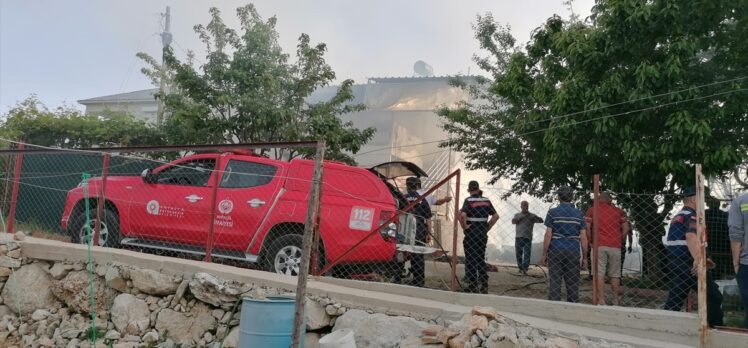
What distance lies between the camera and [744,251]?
5.11 meters

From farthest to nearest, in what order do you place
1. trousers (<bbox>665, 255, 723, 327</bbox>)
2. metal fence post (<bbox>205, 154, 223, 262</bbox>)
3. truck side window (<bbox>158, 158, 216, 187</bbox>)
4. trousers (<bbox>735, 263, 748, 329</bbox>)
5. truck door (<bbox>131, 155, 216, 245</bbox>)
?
truck side window (<bbox>158, 158, 216, 187</bbox>)
truck door (<bbox>131, 155, 216, 245</bbox>)
metal fence post (<bbox>205, 154, 223, 262</bbox>)
trousers (<bbox>665, 255, 723, 327</bbox>)
trousers (<bbox>735, 263, 748, 329</bbox>)

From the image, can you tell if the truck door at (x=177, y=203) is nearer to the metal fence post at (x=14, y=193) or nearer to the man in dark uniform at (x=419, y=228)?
the metal fence post at (x=14, y=193)

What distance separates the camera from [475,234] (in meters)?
7.20

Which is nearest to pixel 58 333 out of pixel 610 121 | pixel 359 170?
pixel 359 170

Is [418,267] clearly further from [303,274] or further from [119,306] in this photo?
[119,306]

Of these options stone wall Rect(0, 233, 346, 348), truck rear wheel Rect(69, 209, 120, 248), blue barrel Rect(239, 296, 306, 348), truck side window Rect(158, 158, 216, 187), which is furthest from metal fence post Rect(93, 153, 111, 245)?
blue barrel Rect(239, 296, 306, 348)

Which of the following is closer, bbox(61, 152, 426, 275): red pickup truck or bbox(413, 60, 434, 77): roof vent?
bbox(61, 152, 426, 275): red pickup truck

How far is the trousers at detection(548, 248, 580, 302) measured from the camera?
20.6ft

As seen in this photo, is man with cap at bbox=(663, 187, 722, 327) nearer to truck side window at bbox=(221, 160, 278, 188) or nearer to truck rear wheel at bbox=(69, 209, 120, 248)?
truck side window at bbox=(221, 160, 278, 188)

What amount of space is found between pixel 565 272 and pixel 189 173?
15.8 ft

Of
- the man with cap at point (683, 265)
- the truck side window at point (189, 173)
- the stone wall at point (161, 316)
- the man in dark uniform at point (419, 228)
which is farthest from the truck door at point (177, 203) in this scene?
the man with cap at point (683, 265)

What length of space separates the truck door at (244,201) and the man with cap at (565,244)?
10.8 feet

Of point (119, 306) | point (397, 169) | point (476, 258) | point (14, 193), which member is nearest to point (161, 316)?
point (119, 306)

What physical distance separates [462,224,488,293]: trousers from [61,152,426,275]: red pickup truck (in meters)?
0.85
